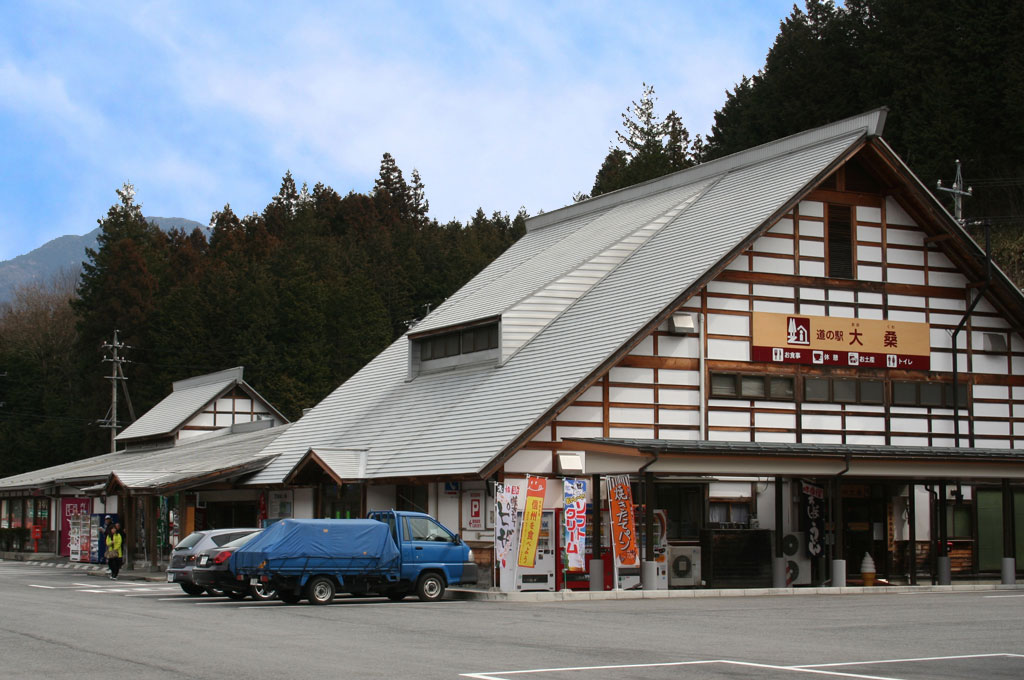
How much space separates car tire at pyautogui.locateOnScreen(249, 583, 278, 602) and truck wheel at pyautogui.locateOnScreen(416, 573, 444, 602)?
8.83ft

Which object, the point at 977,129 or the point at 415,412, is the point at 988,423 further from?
the point at 977,129

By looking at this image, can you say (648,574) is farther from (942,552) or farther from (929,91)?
(929,91)

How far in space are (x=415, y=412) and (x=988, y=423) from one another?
14449mm

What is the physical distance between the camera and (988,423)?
3053 cm

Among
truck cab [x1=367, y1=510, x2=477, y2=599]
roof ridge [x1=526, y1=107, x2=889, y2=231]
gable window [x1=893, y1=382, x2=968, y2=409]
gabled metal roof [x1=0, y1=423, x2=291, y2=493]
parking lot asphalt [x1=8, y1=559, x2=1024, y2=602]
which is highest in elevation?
roof ridge [x1=526, y1=107, x2=889, y2=231]

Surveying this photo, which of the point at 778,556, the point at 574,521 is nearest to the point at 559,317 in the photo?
the point at 574,521

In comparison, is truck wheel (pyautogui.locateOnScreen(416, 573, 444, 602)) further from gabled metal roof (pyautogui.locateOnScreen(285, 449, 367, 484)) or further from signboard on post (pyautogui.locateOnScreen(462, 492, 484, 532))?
gabled metal roof (pyautogui.locateOnScreen(285, 449, 367, 484))

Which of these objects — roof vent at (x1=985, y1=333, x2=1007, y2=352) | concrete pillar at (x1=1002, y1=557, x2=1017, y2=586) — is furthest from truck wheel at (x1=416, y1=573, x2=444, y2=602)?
roof vent at (x1=985, y1=333, x2=1007, y2=352)

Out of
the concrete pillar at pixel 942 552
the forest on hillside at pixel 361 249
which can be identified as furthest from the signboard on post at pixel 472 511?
the forest on hillside at pixel 361 249

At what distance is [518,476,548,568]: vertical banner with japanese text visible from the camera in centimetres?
2389

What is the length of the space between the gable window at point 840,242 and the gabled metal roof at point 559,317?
1.34 m

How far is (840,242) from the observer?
29938 mm

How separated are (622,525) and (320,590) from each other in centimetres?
626

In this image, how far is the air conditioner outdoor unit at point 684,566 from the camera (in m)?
26.2
